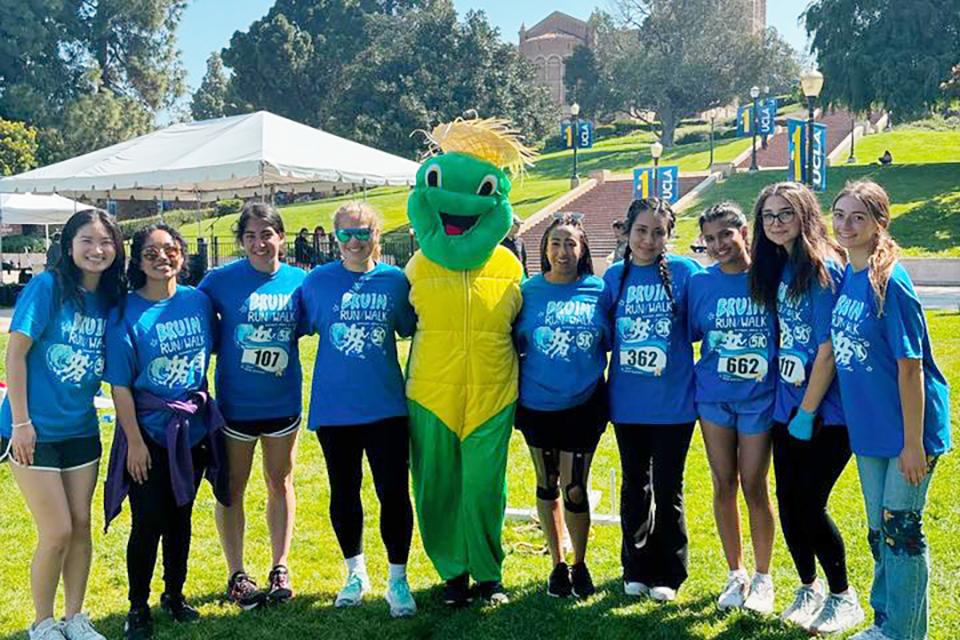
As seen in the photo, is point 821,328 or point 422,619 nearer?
point 821,328

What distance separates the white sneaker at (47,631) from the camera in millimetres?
3635

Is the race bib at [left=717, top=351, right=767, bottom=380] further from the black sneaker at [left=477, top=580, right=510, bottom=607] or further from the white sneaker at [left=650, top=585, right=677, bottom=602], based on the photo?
the black sneaker at [left=477, top=580, right=510, bottom=607]

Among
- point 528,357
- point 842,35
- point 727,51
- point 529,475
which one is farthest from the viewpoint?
point 727,51

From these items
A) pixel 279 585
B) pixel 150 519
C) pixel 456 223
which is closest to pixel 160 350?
pixel 150 519

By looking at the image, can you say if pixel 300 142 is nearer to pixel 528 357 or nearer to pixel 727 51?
pixel 528 357

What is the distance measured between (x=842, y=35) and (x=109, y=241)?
129 ft

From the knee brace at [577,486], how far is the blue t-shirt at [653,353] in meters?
0.27

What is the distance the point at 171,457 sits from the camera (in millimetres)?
3686

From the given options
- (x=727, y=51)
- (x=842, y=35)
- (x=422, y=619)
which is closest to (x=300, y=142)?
(x=422, y=619)

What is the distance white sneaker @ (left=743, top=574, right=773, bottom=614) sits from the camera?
3.87 meters

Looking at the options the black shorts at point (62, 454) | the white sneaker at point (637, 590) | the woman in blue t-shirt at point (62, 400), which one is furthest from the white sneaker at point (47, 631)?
the white sneaker at point (637, 590)

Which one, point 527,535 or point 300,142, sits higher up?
point 300,142

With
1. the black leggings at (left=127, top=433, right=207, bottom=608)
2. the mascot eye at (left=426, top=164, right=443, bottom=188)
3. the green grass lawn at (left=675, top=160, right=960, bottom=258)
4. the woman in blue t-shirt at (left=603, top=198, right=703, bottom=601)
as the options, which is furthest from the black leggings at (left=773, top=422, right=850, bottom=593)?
the green grass lawn at (left=675, top=160, right=960, bottom=258)

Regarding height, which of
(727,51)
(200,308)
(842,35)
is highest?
(727,51)
